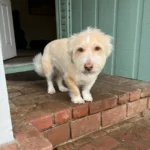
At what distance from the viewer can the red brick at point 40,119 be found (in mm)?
1102

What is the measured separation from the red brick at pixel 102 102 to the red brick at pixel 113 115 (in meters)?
0.05

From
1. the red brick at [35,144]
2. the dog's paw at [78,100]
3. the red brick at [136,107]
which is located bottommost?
the red brick at [136,107]

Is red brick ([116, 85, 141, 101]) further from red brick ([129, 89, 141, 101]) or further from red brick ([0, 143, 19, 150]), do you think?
red brick ([0, 143, 19, 150])

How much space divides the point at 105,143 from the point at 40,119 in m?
0.49

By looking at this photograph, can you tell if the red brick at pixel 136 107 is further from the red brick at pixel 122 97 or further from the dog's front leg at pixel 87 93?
the dog's front leg at pixel 87 93

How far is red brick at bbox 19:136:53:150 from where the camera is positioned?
0.86 m

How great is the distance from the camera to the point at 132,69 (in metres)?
2.00

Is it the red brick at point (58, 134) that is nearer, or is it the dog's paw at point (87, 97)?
the red brick at point (58, 134)

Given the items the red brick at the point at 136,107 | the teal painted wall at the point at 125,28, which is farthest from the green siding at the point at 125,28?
the red brick at the point at 136,107

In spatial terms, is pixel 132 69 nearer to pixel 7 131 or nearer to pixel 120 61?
pixel 120 61

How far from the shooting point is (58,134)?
1.21 m

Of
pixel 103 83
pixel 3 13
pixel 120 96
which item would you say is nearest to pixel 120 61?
pixel 103 83

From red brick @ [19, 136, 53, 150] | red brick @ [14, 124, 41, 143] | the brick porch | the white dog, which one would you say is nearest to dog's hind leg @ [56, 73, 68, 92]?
the white dog

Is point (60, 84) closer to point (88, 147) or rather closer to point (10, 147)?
point (88, 147)
